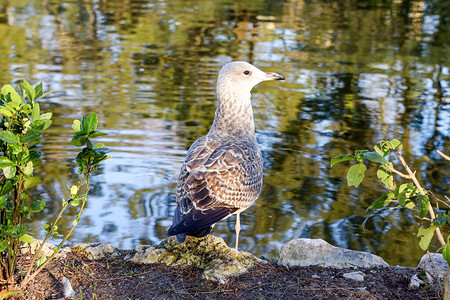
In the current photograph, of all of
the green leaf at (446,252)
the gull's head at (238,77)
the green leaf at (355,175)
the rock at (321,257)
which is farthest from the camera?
the gull's head at (238,77)

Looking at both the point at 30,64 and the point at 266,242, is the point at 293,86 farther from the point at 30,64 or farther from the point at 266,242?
the point at 266,242

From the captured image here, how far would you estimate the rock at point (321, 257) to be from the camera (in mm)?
4824

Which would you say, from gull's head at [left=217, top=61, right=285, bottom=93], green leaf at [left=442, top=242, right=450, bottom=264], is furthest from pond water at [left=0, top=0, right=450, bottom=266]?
green leaf at [left=442, top=242, right=450, bottom=264]

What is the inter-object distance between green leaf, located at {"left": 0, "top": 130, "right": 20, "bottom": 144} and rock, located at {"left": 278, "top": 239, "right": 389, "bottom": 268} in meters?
2.42

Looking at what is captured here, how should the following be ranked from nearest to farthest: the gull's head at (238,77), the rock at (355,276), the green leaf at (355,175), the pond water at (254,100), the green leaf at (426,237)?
the green leaf at (426,237) → the green leaf at (355,175) → the rock at (355,276) → the gull's head at (238,77) → the pond water at (254,100)

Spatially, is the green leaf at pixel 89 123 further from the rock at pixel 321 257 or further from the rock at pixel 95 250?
the rock at pixel 321 257

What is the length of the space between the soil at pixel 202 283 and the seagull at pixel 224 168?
0.38 metres

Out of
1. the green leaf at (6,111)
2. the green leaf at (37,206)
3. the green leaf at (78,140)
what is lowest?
the green leaf at (37,206)

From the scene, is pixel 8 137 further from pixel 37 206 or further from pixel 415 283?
pixel 415 283

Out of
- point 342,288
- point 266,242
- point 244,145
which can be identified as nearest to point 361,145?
point 266,242

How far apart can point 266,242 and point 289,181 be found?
1.64 m

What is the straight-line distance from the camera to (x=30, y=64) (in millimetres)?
13352

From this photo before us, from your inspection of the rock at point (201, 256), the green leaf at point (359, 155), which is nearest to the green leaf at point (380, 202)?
the green leaf at point (359, 155)

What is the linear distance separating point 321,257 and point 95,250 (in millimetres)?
1930
